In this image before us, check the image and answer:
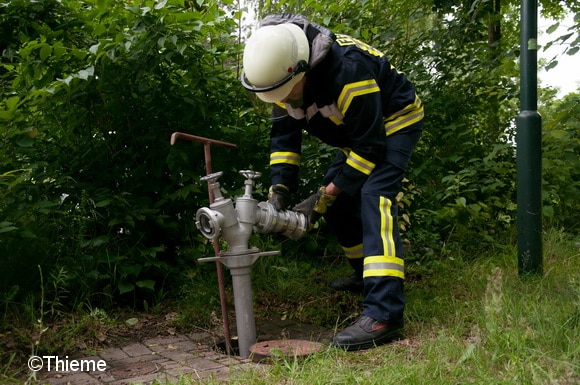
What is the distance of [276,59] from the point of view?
2.68 m

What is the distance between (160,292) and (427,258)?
72.8 inches

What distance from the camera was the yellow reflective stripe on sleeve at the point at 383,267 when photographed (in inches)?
111

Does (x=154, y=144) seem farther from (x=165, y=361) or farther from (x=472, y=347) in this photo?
(x=472, y=347)

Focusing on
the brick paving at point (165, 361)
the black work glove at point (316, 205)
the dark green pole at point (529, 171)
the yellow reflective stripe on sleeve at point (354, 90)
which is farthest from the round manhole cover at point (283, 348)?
the dark green pole at point (529, 171)

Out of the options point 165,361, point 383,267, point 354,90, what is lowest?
point 165,361

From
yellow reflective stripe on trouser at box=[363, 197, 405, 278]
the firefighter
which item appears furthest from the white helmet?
yellow reflective stripe on trouser at box=[363, 197, 405, 278]

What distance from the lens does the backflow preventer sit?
2801 millimetres

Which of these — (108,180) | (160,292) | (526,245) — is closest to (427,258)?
(526,245)

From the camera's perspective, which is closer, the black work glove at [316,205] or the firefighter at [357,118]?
the firefighter at [357,118]

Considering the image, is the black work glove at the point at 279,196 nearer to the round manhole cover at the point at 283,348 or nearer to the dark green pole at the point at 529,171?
the round manhole cover at the point at 283,348

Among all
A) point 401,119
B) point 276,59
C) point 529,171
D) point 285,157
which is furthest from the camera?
point 529,171

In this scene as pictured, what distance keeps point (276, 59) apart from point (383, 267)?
1055 millimetres

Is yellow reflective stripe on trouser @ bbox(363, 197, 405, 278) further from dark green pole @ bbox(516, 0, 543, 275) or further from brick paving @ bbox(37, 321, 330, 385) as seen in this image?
dark green pole @ bbox(516, 0, 543, 275)

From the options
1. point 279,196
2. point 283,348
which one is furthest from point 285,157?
point 283,348
